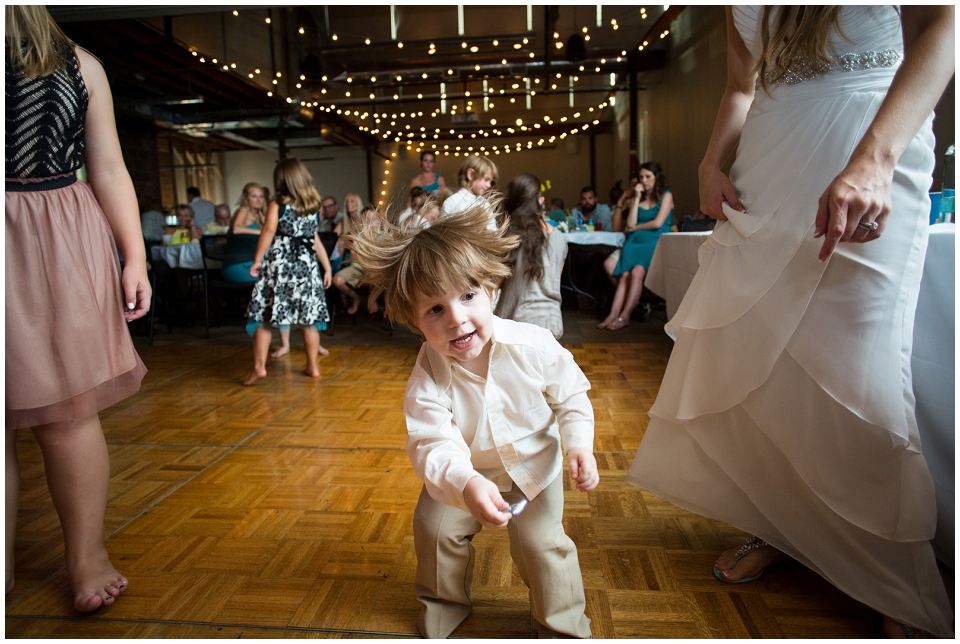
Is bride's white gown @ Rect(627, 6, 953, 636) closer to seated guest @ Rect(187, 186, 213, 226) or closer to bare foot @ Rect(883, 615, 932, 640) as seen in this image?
bare foot @ Rect(883, 615, 932, 640)

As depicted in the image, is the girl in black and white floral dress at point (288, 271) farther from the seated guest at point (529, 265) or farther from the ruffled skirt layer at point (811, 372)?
the ruffled skirt layer at point (811, 372)

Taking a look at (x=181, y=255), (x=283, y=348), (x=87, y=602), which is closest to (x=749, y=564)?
(x=87, y=602)

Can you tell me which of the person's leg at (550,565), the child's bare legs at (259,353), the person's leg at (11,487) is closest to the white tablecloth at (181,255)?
the child's bare legs at (259,353)

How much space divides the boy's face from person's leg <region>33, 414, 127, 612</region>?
2.47ft

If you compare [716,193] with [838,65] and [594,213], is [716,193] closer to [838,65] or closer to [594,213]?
[838,65]

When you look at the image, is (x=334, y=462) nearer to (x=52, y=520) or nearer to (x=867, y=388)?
(x=52, y=520)

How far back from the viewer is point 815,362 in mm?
1101

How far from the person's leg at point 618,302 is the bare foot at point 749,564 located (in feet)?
11.7

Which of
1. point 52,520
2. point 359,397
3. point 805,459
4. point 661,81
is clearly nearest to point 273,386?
point 359,397

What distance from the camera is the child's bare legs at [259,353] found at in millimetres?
3379

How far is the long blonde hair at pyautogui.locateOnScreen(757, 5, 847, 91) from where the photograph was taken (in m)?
1.07

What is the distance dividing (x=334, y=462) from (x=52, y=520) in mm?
793

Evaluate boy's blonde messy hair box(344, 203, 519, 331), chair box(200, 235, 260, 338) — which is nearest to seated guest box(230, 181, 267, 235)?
chair box(200, 235, 260, 338)

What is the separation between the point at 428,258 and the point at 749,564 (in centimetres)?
93
